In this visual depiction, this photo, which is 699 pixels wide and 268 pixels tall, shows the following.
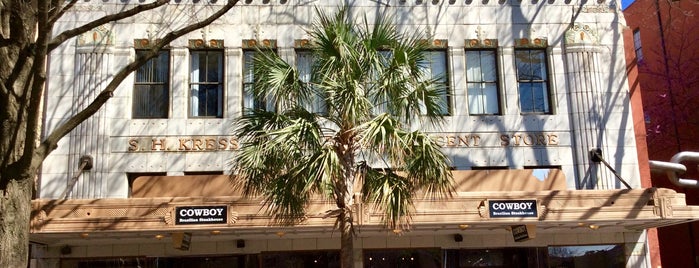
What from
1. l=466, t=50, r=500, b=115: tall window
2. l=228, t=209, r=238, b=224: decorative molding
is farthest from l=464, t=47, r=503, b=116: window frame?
l=228, t=209, r=238, b=224: decorative molding

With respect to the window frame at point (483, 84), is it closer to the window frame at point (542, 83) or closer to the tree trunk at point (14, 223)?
the window frame at point (542, 83)

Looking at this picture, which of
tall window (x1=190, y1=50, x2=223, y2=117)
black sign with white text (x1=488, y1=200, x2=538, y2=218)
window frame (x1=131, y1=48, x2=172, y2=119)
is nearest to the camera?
black sign with white text (x1=488, y1=200, x2=538, y2=218)

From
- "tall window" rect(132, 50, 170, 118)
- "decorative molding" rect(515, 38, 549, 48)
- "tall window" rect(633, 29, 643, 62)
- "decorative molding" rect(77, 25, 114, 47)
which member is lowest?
"tall window" rect(132, 50, 170, 118)

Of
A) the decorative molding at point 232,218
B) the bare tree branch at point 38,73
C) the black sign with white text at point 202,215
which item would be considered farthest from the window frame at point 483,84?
the bare tree branch at point 38,73

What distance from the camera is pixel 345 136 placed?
13188 millimetres

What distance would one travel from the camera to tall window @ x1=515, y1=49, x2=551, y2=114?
1978 cm

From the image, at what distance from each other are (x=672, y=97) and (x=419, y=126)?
51.5 ft

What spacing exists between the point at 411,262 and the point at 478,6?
23.2 feet

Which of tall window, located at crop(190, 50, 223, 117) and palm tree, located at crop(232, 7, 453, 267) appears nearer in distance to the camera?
palm tree, located at crop(232, 7, 453, 267)

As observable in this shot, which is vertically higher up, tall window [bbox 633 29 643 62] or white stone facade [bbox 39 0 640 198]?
tall window [bbox 633 29 643 62]

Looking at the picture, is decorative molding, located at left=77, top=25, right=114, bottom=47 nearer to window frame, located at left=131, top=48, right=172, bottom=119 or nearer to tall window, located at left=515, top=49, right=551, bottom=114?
window frame, located at left=131, top=48, right=172, bottom=119

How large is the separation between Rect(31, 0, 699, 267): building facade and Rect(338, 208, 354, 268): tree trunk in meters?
4.21

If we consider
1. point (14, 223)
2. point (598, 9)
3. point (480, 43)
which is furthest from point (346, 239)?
point (598, 9)

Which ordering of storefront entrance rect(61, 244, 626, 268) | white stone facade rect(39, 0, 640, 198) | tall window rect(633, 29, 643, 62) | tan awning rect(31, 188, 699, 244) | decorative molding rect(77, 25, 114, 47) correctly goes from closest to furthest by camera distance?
tan awning rect(31, 188, 699, 244) < storefront entrance rect(61, 244, 626, 268) < white stone facade rect(39, 0, 640, 198) < decorative molding rect(77, 25, 114, 47) < tall window rect(633, 29, 643, 62)
